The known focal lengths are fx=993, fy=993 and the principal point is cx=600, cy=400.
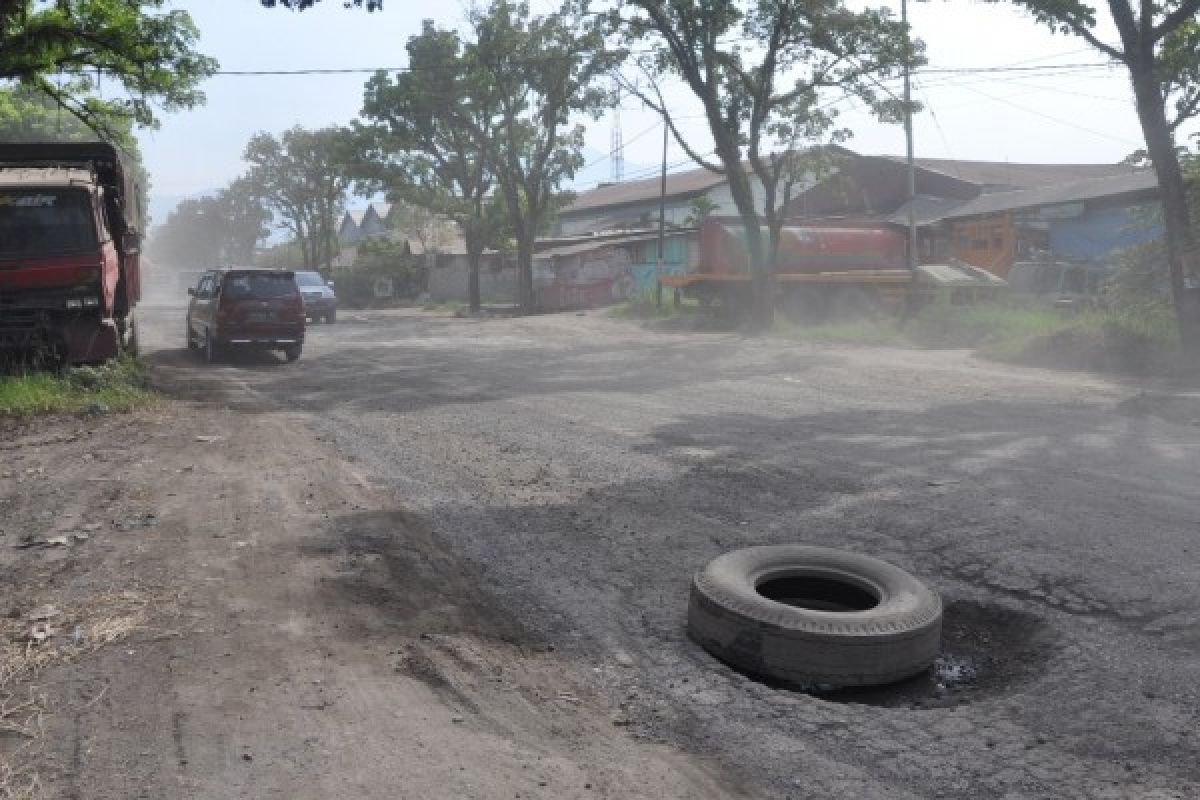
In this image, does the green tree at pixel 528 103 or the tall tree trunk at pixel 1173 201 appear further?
the green tree at pixel 528 103

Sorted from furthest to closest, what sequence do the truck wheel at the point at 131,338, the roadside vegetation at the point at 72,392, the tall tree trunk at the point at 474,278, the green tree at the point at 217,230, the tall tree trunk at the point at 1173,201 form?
Answer: the green tree at the point at 217,230 → the tall tree trunk at the point at 474,278 → the truck wheel at the point at 131,338 → the tall tree trunk at the point at 1173,201 → the roadside vegetation at the point at 72,392

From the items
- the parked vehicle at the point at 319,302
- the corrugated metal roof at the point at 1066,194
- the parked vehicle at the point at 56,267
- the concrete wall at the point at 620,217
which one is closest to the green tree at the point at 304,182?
the concrete wall at the point at 620,217

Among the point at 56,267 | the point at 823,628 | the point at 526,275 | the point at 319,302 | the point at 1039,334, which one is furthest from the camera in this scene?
the point at 526,275

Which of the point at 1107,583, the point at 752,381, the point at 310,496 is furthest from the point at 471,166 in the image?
the point at 1107,583

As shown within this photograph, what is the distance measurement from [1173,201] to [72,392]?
15.2 m

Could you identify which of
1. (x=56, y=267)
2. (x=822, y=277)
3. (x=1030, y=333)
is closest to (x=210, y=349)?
(x=56, y=267)

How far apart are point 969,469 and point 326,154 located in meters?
54.6

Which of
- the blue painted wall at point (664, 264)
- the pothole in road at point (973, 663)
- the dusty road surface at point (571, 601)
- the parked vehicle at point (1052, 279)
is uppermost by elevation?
the blue painted wall at point (664, 264)

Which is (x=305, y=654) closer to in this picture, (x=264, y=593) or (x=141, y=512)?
(x=264, y=593)

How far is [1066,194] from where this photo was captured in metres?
31.2

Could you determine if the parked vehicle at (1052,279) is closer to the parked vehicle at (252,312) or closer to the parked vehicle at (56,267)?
the parked vehicle at (252,312)

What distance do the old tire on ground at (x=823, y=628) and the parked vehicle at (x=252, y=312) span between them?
14.1 metres

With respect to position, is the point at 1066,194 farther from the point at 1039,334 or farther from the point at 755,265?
the point at 1039,334

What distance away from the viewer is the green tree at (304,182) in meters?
59.1
